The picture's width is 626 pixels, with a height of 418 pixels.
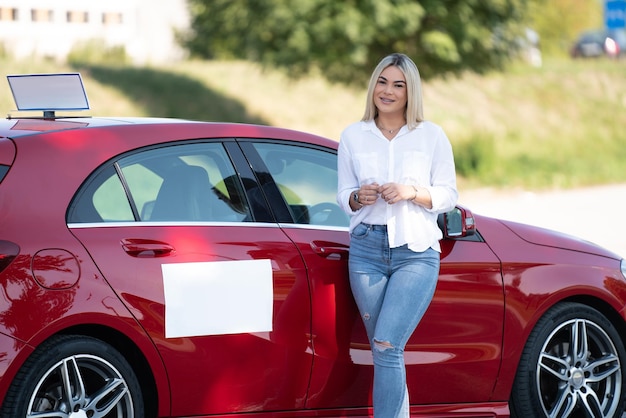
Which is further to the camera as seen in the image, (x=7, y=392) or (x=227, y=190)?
(x=227, y=190)

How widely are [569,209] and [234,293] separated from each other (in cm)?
1388

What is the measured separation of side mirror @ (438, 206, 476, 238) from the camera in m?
5.20

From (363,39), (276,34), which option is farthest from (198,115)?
(363,39)

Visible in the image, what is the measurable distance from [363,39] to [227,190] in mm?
15639

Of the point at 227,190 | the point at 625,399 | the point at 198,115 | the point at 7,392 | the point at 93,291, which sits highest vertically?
the point at 198,115

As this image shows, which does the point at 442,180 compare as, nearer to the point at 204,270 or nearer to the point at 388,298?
the point at 388,298

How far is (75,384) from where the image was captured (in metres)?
4.29

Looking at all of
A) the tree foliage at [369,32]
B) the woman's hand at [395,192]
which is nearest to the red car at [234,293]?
the woman's hand at [395,192]

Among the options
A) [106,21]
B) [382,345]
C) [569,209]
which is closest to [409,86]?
[382,345]

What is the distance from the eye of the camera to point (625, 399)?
5750 millimetres

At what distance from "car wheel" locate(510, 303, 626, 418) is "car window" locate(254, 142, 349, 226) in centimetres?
113

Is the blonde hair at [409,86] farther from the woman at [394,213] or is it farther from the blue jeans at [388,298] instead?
the blue jeans at [388,298]

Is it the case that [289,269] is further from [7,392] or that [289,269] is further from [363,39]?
[363,39]

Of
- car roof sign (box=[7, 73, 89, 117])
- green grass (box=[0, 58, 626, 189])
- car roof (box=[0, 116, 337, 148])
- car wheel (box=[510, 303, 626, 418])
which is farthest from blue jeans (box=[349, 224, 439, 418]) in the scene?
green grass (box=[0, 58, 626, 189])
